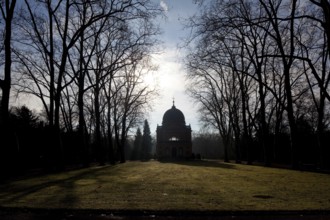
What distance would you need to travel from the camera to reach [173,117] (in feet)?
262

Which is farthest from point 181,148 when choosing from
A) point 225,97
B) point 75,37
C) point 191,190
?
point 191,190

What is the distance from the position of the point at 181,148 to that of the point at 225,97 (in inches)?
1445

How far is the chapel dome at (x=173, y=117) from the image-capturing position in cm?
7944

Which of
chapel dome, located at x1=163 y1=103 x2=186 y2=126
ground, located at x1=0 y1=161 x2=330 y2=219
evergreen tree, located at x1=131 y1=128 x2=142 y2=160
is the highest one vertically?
chapel dome, located at x1=163 y1=103 x2=186 y2=126

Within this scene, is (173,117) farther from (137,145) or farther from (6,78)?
(6,78)

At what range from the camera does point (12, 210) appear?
8.04 meters

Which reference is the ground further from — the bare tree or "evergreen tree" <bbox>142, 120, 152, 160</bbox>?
"evergreen tree" <bbox>142, 120, 152, 160</bbox>

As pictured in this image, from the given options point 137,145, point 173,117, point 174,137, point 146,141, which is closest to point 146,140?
point 146,141

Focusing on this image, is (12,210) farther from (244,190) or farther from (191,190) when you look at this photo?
(244,190)

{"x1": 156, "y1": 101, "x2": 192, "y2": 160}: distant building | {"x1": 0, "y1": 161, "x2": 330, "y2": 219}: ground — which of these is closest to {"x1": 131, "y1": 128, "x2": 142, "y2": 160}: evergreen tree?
{"x1": 156, "y1": 101, "x2": 192, "y2": 160}: distant building

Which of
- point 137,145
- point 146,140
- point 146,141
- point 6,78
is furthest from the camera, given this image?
point 146,140

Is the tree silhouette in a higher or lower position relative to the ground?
higher

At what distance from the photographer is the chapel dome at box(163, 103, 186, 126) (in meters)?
79.4

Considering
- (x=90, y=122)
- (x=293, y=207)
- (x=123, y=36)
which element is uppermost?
(x=123, y=36)
